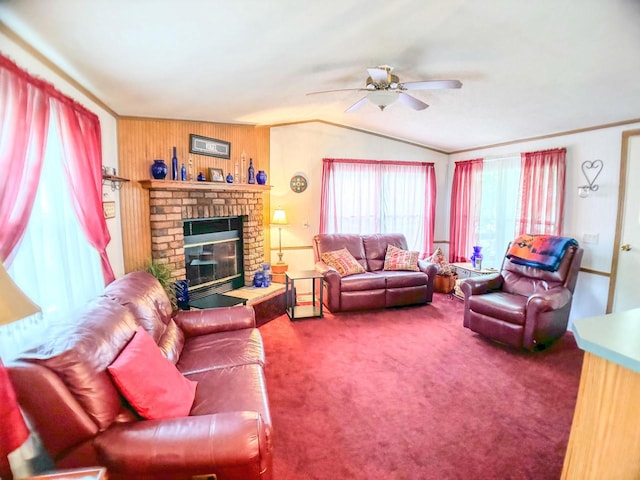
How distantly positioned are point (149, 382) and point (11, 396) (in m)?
0.49

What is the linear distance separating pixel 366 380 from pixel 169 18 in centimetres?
271

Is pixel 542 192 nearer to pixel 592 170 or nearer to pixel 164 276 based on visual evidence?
pixel 592 170

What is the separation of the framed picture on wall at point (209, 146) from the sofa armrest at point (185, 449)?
119 inches

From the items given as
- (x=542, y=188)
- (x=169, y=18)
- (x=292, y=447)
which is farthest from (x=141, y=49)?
(x=542, y=188)

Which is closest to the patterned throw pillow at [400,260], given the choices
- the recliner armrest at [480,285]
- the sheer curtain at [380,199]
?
the sheer curtain at [380,199]

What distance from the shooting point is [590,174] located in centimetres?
360

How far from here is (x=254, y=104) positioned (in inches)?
133

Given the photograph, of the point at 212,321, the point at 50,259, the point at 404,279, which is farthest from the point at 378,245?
the point at 50,259

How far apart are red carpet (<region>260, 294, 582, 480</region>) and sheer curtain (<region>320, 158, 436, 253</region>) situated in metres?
2.02

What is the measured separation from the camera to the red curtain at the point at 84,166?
2008mm

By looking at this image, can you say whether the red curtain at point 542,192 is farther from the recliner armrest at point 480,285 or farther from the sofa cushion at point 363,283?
the sofa cushion at point 363,283

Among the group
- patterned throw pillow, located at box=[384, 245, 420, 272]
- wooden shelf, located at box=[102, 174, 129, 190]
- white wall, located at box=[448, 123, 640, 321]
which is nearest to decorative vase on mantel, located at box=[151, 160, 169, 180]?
wooden shelf, located at box=[102, 174, 129, 190]

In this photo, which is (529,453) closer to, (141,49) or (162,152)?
(141,49)

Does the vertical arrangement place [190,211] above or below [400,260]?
above
